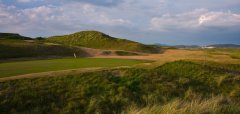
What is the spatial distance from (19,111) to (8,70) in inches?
210

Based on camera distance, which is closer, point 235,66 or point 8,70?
point 8,70

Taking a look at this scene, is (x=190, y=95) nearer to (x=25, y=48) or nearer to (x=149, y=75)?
(x=149, y=75)

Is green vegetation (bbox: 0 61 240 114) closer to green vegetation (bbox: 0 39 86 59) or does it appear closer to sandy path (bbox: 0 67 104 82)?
sandy path (bbox: 0 67 104 82)

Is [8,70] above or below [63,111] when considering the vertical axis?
above

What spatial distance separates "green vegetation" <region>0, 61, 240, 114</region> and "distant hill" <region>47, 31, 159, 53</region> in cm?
3794

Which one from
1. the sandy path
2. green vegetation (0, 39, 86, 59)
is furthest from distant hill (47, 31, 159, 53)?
the sandy path

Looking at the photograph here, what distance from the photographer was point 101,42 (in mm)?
65125

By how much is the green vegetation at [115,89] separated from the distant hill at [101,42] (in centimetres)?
3794

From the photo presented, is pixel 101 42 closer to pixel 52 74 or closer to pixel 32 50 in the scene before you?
pixel 32 50

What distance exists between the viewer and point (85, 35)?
2815 inches

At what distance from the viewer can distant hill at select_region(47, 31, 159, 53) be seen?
2462 inches

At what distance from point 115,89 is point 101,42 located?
45.9 m

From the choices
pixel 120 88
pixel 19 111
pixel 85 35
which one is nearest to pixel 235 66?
pixel 120 88

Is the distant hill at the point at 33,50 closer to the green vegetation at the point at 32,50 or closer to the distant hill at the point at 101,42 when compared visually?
the green vegetation at the point at 32,50
